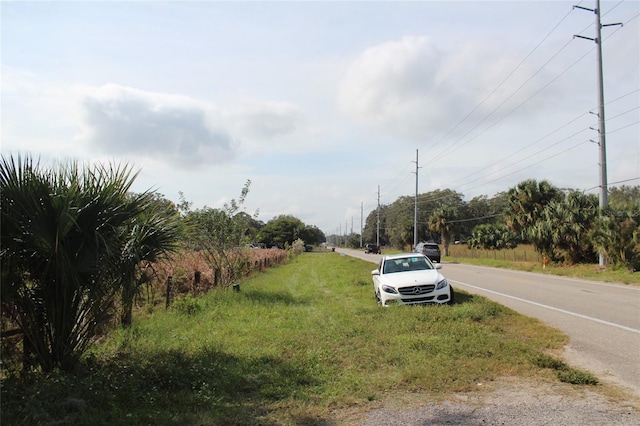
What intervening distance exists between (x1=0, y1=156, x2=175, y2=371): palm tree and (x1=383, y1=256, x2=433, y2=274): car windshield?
8.27m

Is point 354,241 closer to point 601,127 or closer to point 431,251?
point 431,251

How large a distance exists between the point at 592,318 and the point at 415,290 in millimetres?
3858

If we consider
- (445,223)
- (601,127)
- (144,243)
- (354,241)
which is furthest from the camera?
(354,241)

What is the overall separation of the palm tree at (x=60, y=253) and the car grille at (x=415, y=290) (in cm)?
691

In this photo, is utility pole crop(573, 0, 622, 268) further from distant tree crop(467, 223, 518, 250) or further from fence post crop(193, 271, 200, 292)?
distant tree crop(467, 223, 518, 250)

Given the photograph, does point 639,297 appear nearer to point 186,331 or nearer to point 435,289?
point 435,289

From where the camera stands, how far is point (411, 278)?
1155cm

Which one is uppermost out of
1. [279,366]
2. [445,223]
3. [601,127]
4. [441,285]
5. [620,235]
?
[601,127]

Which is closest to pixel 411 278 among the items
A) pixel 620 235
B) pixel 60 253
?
pixel 60 253

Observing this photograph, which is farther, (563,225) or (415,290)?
(563,225)

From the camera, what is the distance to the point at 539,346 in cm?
748

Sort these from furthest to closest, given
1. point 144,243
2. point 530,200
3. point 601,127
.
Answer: point 530,200 → point 601,127 → point 144,243

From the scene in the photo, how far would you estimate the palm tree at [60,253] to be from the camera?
203 inches

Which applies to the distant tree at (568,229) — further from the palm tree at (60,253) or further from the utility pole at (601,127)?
the palm tree at (60,253)
